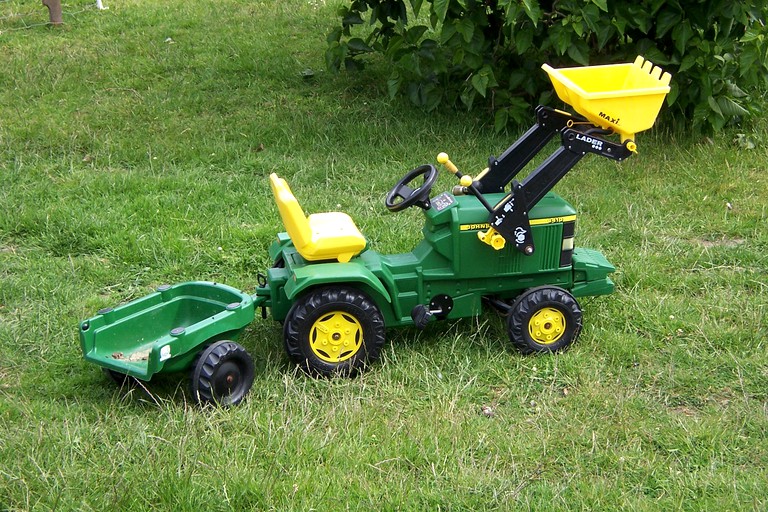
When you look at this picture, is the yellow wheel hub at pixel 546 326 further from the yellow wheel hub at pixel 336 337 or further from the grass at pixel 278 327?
the yellow wheel hub at pixel 336 337

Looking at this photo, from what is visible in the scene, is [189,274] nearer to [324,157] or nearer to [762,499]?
[324,157]

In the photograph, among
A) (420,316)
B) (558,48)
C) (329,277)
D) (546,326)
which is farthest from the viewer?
(558,48)

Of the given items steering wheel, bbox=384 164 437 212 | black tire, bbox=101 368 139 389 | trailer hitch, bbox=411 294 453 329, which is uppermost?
steering wheel, bbox=384 164 437 212

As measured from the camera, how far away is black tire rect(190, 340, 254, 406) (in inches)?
154

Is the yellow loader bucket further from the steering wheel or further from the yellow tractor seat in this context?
the yellow tractor seat

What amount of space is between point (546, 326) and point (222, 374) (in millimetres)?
1596

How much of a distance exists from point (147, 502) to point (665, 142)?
5100 millimetres

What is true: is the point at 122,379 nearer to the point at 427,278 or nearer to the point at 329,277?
the point at 329,277

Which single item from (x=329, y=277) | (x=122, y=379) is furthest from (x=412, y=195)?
(x=122, y=379)

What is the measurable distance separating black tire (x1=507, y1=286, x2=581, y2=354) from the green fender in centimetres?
65

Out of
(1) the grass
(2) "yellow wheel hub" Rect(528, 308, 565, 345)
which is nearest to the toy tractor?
(2) "yellow wheel hub" Rect(528, 308, 565, 345)

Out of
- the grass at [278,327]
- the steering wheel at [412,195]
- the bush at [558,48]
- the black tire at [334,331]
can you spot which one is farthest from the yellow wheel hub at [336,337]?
the bush at [558,48]

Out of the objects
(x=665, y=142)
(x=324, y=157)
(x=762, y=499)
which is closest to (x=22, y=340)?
(x=324, y=157)

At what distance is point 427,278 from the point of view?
14.7 ft
